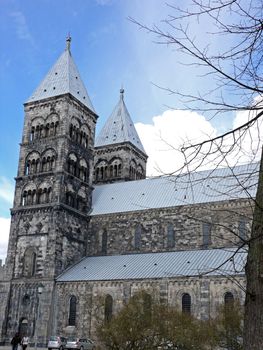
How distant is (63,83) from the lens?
50.3 meters

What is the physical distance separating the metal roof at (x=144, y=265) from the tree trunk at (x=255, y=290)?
2913 centimetres

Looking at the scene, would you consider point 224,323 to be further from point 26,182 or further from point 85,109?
point 85,109

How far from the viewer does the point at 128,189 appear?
51.1 m

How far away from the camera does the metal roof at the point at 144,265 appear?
36875mm

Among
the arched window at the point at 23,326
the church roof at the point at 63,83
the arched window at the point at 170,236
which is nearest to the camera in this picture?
the arched window at the point at 23,326

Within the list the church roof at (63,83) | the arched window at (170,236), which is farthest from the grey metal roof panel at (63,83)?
the arched window at (170,236)

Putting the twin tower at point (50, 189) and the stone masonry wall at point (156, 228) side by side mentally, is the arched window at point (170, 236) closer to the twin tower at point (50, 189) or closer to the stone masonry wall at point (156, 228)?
the stone masonry wall at point (156, 228)

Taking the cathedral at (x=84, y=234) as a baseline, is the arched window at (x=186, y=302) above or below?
below

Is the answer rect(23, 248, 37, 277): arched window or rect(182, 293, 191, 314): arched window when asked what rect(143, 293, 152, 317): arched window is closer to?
rect(182, 293, 191, 314): arched window

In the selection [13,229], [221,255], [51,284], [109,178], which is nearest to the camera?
[221,255]

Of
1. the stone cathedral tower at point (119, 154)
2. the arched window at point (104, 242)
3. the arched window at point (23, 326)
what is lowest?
the arched window at point (23, 326)

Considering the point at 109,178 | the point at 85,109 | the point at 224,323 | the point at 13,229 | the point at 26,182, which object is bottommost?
the point at 224,323

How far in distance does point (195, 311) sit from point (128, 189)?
63.6 feet

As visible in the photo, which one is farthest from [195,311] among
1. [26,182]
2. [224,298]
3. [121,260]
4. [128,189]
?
[26,182]
